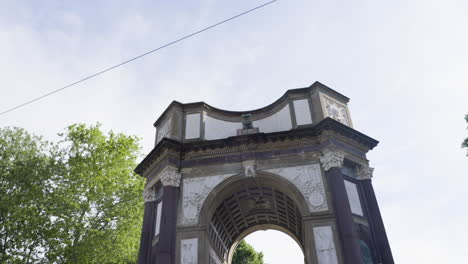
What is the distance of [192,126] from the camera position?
20.6 m

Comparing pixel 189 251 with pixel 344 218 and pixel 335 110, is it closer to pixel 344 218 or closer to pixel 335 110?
pixel 344 218

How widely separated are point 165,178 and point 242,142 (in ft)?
14.4

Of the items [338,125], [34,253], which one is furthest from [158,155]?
[34,253]

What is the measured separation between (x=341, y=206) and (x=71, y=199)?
55.2ft

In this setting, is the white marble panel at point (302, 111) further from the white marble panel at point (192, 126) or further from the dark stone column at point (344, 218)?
the white marble panel at point (192, 126)

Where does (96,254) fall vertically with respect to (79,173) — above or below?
below

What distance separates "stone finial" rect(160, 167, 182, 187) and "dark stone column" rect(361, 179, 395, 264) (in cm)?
947

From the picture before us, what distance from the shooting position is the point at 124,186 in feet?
85.5

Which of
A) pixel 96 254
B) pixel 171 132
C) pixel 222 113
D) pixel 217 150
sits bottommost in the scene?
pixel 96 254

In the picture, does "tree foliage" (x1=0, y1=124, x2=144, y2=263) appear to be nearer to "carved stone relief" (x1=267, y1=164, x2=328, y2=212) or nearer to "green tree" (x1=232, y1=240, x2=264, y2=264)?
"carved stone relief" (x1=267, y1=164, x2=328, y2=212)

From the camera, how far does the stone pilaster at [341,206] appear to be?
49.3ft

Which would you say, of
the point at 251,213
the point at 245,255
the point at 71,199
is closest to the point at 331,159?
the point at 251,213

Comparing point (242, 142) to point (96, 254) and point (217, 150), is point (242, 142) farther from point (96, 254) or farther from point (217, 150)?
point (96, 254)

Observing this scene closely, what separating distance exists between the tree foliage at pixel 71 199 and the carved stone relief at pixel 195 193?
27.1 ft
